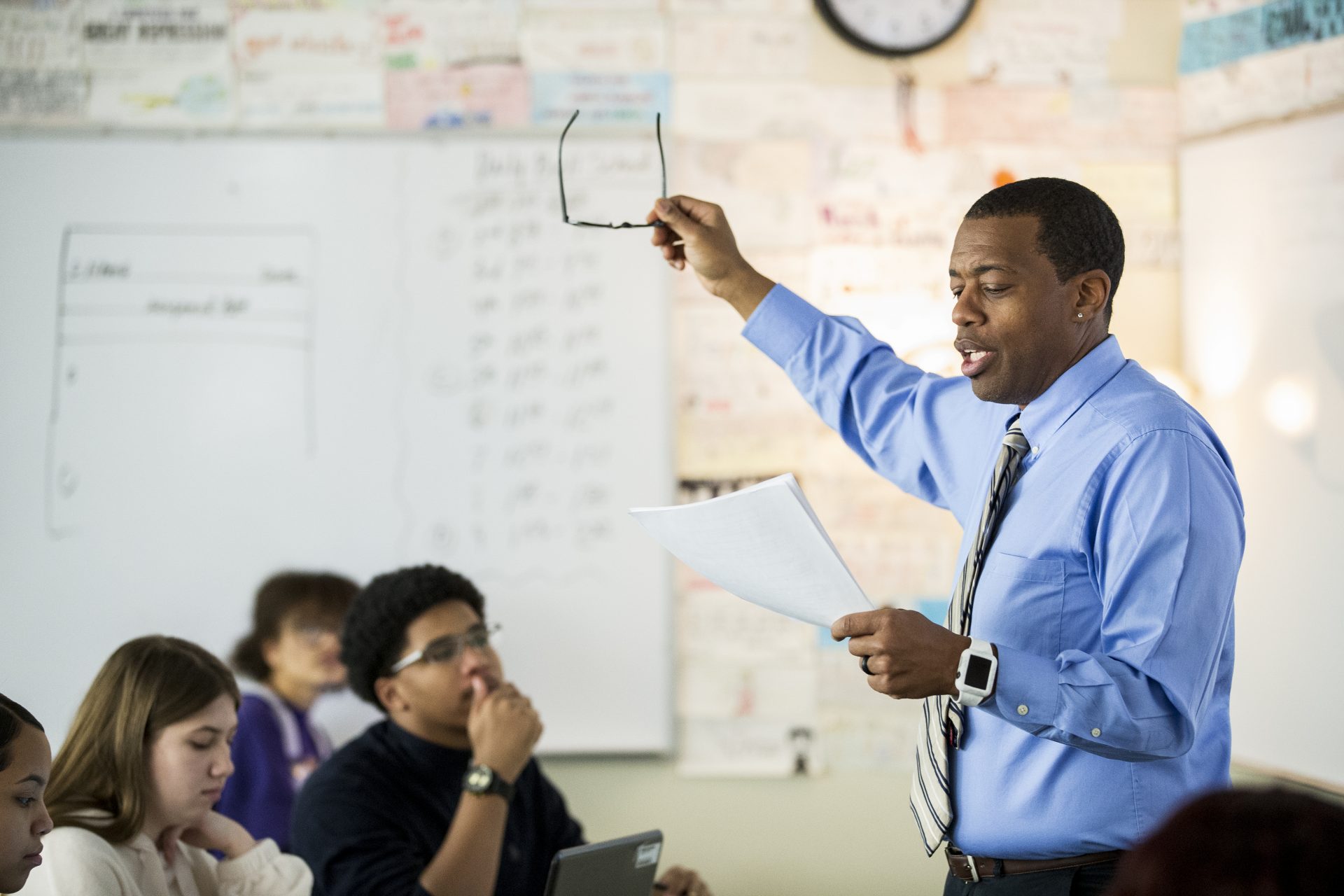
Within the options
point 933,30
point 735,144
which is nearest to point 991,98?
point 933,30

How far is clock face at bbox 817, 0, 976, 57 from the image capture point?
111 inches

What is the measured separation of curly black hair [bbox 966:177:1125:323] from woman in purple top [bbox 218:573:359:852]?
1774 mm

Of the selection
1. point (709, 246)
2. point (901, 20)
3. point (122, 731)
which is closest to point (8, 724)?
point (122, 731)

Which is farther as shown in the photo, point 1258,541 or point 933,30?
point 933,30

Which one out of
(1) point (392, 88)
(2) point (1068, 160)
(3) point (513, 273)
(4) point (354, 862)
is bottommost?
(4) point (354, 862)

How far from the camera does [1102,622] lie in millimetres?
1174

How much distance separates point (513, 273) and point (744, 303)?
1.19 meters

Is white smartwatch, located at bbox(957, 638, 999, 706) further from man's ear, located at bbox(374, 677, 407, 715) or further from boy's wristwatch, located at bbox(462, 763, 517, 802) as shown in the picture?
man's ear, located at bbox(374, 677, 407, 715)

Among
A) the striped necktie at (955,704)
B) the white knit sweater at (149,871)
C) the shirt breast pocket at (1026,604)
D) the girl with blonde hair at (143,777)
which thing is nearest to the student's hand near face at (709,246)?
the striped necktie at (955,704)

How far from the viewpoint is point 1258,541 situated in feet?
8.47

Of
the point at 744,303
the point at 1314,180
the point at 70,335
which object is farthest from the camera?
the point at 70,335

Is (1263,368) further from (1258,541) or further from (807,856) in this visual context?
(807,856)

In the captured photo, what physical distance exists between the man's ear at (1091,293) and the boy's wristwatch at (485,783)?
3.62ft

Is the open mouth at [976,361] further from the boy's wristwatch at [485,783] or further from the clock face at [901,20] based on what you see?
the clock face at [901,20]
